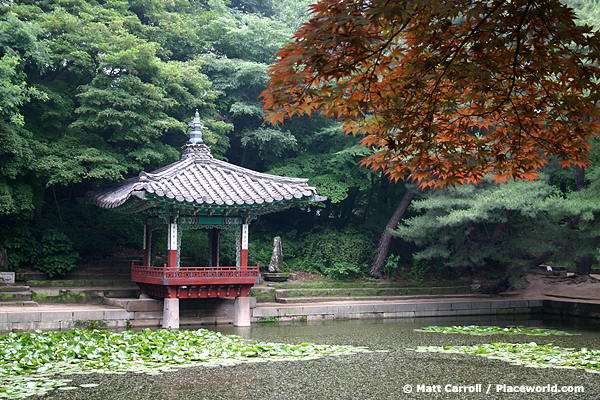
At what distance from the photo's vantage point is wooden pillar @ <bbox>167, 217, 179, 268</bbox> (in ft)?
45.5

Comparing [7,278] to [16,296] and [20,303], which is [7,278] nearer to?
[16,296]

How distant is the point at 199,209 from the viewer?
14.1 metres

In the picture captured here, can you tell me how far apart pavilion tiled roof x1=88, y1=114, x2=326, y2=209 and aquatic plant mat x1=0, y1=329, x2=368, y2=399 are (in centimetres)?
376

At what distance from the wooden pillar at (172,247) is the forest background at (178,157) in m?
3.66

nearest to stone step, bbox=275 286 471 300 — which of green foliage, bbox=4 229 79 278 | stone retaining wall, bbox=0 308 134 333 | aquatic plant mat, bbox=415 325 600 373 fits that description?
stone retaining wall, bbox=0 308 134 333

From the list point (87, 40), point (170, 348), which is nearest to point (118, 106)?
point (87, 40)

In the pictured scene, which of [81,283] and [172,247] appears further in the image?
[81,283]

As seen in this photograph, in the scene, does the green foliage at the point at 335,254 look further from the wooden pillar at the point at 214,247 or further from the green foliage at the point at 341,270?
the wooden pillar at the point at 214,247

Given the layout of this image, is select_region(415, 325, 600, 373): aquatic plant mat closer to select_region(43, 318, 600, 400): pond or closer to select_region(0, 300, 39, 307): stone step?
select_region(43, 318, 600, 400): pond

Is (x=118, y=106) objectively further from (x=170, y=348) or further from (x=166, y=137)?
(x=170, y=348)

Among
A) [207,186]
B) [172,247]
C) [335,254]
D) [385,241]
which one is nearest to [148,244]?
[172,247]

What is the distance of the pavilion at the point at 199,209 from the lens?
13438 mm

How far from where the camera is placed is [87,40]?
1734cm

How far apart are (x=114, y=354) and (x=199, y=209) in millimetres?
5901
